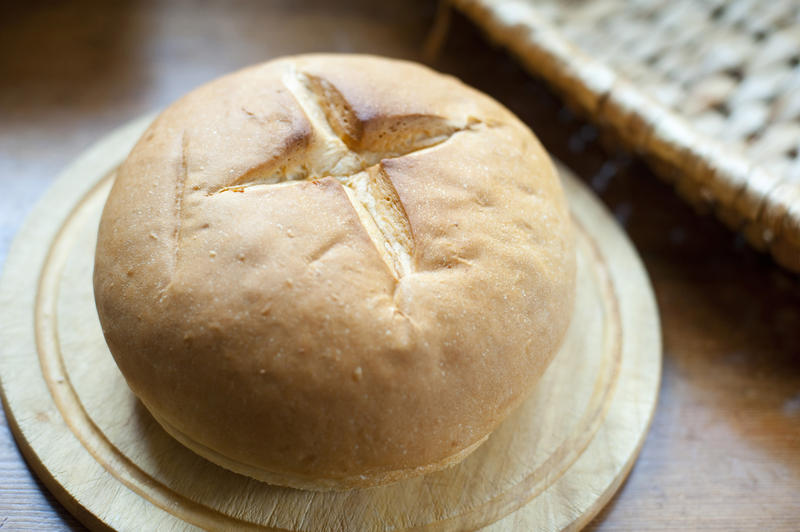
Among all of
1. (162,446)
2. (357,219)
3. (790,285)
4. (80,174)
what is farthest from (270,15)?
(790,285)

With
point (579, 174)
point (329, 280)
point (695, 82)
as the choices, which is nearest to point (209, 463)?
point (329, 280)

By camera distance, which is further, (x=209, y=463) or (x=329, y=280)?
(x=209, y=463)

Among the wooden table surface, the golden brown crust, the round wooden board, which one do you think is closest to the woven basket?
the wooden table surface

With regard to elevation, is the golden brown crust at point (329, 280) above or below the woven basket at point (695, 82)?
below

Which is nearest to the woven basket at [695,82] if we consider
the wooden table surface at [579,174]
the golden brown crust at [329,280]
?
the wooden table surface at [579,174]

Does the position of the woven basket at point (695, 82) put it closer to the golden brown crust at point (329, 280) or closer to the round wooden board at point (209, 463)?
the round wooden board at point (209, 463)

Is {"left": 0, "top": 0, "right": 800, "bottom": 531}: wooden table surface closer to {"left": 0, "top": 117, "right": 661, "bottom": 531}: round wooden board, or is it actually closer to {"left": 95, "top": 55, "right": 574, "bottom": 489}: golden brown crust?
{"left": 0, "top": 117, "right": 661, "bottom": 531}: round wooden board

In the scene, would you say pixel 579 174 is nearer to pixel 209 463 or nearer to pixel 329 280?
pixel 329 280

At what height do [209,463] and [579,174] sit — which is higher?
[579,174]
